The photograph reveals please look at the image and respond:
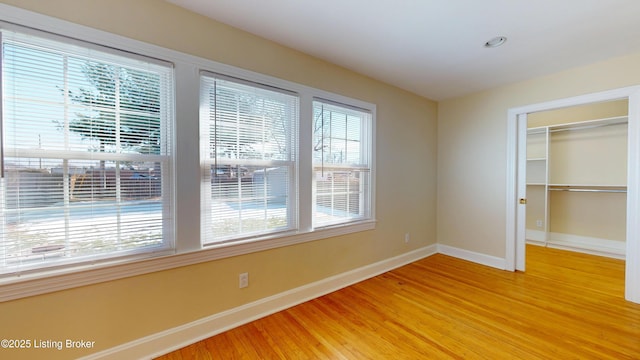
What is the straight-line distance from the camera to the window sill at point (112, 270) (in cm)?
136

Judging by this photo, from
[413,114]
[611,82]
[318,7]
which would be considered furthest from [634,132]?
[318,7]

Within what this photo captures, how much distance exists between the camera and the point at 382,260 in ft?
10.8

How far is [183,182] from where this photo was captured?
1.83 metres

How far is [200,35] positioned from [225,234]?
1554 millimetres

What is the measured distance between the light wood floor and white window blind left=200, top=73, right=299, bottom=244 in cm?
81

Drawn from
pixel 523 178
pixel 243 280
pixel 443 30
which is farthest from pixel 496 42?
pixel 243 280

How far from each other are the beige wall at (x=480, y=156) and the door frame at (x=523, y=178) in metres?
0.08

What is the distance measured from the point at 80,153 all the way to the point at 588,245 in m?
6.26

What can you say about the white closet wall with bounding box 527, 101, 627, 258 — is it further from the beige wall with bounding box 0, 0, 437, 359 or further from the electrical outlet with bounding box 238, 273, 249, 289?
the electrical outlet with bounding box 238, 273, 249, 289

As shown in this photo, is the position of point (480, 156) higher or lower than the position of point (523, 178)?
higher

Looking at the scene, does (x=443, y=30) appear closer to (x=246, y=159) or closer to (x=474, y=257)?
(x=246, y=159)

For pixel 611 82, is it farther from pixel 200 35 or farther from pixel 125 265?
pixel 125 265

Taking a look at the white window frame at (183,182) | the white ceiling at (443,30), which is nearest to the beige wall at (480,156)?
the white ceiling at (443,30)

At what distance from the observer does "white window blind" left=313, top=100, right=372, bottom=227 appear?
8.70 ft
